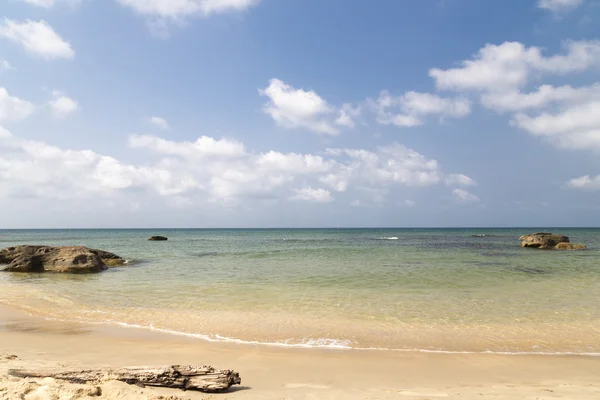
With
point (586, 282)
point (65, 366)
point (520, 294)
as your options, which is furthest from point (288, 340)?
point (586, 282)

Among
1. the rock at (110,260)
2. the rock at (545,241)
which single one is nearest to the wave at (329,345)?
the rock at (110,260)

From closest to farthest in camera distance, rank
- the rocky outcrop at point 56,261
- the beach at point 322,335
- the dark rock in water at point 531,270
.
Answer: the beach at point 322,335 < the dark rock in water at point 531,270 < the rocky outcrop at point 56,261

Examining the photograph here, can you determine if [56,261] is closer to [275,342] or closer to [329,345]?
[275,342]

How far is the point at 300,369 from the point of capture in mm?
7098

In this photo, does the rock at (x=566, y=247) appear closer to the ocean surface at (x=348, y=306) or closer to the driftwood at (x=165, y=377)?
the ocean surface at (x=348, y=306)

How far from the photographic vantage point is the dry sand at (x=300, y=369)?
554 cm

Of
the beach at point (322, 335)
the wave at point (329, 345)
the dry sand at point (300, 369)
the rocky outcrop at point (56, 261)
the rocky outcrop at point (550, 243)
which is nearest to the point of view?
the dry sand at point (300, 369)

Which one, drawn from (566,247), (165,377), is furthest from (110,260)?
(566,247)

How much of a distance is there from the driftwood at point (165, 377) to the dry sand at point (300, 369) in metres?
0.14

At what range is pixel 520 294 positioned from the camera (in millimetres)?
14727

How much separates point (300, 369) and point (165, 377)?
2.65 metres

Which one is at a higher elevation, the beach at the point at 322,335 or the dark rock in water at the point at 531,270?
the beach at the point at 322,335

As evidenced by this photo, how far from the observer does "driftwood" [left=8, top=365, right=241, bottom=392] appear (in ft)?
18.4

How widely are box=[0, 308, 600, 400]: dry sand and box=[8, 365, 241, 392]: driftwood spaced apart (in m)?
0.14
